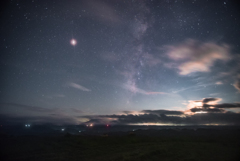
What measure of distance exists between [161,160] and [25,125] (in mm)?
130163

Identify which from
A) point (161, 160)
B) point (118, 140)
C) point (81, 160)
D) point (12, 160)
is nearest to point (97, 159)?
point (81, 160)

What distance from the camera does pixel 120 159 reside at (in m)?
16.1

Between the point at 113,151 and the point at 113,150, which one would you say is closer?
the point at 113,151

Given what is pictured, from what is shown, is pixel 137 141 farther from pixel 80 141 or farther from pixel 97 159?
pixel 97 159

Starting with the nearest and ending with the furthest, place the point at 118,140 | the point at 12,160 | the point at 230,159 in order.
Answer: the point at 12,160 < the point at 230,159 < the point at 118,140

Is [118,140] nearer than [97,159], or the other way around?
[97,159]

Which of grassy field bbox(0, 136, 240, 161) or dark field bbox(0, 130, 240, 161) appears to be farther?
dark field bbox(0, 130, 240, 161)

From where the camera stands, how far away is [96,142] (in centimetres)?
2911

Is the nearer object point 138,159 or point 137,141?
point 138,159

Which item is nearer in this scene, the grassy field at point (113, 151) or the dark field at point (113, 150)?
the grassy field at point (113, 151)

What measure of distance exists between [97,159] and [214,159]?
1513cm

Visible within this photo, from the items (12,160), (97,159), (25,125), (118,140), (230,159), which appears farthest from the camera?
(25,125)

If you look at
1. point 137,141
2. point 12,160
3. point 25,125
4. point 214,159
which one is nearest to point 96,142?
point 137,141

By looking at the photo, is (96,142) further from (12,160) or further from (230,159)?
(230,159)
